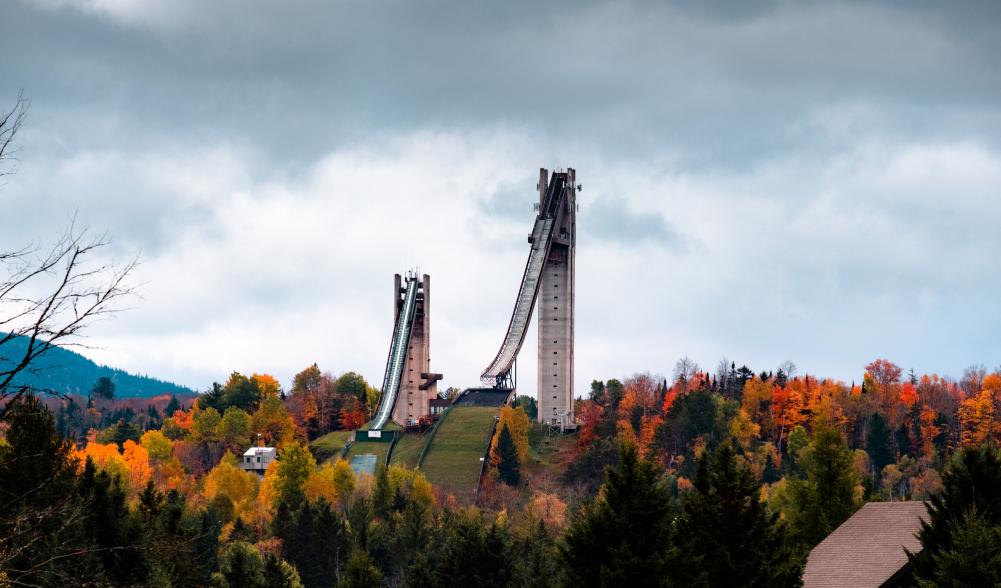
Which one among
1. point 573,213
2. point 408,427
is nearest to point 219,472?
point 408,427

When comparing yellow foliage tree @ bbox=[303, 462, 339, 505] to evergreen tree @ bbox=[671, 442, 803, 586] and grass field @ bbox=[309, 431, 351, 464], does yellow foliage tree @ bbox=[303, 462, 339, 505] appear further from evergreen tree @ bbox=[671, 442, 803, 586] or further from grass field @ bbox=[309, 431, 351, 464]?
evergreen tree @ bbox=[671, 442, 803, 586]

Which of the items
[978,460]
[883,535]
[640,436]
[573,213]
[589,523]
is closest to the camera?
[589,523]

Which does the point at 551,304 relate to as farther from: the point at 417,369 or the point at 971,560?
the point at 971,560

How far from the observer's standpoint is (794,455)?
479ft

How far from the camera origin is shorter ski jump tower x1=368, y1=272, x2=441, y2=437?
16875 centimetres

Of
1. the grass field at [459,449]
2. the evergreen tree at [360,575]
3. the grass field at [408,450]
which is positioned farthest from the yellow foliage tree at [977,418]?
the evergreen tree at [360,575]

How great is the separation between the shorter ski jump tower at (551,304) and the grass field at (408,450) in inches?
582

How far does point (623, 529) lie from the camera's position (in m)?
34.7

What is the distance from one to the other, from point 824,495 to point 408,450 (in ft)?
300

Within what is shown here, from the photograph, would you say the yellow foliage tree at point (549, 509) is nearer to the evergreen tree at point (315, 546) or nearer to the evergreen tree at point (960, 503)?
the evergreen tree at point (315, 546)

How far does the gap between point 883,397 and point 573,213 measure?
45185 millimetres

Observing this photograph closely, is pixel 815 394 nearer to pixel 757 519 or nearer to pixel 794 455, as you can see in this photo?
pixel 794 455

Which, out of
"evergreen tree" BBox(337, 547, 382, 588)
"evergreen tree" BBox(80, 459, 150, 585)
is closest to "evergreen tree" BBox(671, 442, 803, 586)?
"evergreen tree" BBox(80, 459, 150, 585)

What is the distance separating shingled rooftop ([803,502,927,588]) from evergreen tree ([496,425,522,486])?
98598 millimetres
